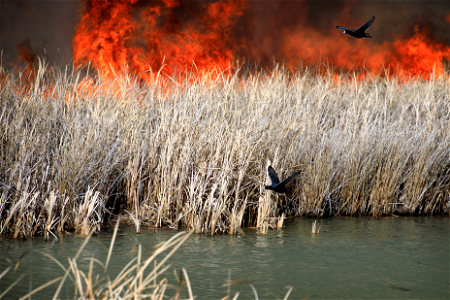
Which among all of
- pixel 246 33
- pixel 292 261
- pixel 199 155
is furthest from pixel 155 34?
pixel 292 261

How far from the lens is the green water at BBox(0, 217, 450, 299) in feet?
8.21

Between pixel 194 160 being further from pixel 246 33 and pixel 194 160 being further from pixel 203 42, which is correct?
pixel 203 42

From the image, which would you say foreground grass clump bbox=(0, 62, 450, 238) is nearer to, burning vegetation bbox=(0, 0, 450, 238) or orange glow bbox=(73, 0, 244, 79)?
burning vegetation bbox=(0, 0, 450, 238)

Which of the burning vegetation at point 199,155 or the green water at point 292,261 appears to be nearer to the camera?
the green water at point 292,261

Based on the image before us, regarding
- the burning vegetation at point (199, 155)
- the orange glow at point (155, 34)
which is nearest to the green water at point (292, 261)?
the burning vegetation at point (199, 155)

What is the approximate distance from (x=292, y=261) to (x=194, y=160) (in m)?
1.20

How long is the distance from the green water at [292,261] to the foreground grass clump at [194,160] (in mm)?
230

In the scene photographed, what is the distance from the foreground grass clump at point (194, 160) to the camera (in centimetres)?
351

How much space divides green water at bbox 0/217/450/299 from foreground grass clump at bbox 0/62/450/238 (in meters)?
0.23

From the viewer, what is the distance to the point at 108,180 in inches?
148

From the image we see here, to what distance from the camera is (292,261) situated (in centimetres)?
295

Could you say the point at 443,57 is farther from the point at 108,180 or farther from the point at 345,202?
the point at 108,180

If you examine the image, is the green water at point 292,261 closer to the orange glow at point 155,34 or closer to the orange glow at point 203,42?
the orange glow at point 203,42

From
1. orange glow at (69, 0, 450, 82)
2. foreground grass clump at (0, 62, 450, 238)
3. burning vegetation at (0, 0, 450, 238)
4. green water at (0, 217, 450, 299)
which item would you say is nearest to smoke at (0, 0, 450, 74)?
orange glow at (69, 0, 450, 82)
